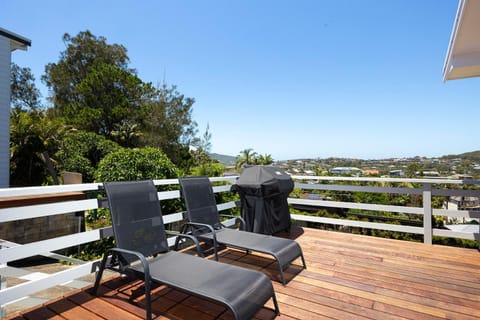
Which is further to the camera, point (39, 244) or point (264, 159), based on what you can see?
point (264, 159)

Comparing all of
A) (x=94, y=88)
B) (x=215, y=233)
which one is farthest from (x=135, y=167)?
(x=94, y=88)

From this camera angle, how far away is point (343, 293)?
2.40m

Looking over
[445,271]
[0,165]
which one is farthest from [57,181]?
[445,271]

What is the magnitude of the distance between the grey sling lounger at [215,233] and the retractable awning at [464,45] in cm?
310

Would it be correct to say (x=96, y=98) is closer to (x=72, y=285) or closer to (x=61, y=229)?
(x=61, y=229)

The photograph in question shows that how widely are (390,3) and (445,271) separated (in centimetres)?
711

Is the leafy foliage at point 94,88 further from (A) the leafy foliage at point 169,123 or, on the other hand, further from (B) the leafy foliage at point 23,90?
(B) the leafy foliage at point 23,90

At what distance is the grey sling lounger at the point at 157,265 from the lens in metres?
1.76

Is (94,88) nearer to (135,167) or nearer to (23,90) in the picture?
(23,90)

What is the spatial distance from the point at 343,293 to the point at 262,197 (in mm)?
1631

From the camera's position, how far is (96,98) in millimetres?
19562

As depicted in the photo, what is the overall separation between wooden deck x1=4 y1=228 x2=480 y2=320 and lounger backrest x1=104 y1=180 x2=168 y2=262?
0.43m

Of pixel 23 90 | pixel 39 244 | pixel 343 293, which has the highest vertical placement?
pixel 23 90

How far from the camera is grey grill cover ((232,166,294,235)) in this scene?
3.75 m
